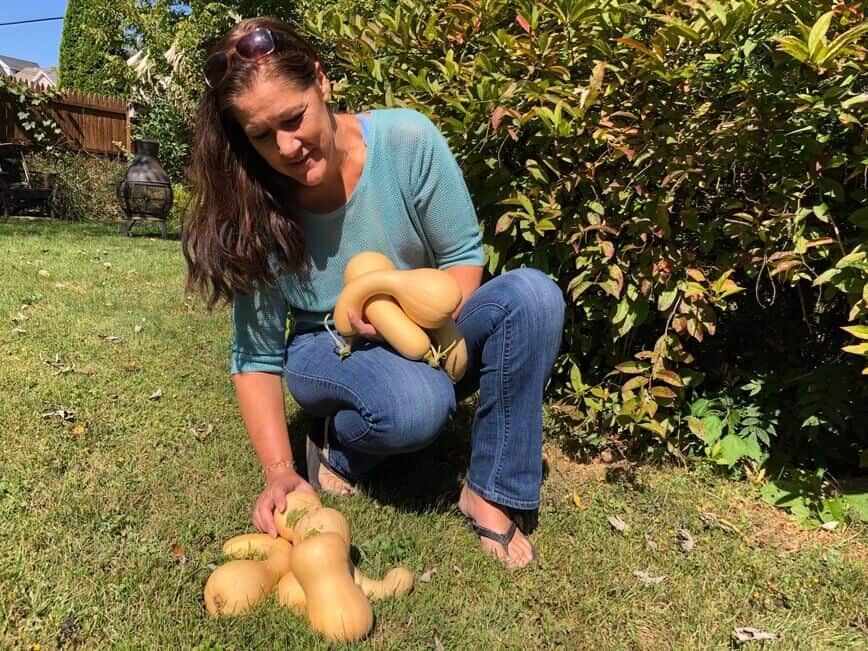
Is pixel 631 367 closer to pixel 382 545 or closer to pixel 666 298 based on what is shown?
pixel 666 298

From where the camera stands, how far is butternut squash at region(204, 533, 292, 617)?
1657mm

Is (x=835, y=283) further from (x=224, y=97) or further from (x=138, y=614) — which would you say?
(x=138, y=614)

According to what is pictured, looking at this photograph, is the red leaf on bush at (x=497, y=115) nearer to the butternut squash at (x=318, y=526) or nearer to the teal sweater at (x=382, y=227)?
the teal sweater at (x=382, y=227)

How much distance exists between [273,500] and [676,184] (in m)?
1.55

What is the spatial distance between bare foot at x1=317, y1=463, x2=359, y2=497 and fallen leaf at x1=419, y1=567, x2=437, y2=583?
20.2 inches

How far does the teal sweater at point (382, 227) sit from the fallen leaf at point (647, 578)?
3.47ft

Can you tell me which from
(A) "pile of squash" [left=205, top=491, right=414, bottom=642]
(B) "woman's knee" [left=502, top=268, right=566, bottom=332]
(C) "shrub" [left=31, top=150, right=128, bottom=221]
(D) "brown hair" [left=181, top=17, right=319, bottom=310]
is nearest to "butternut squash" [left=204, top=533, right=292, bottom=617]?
(A) "pile of squash" [left=205, top=491, right=414, bottom=642]

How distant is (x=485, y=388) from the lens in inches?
83.3

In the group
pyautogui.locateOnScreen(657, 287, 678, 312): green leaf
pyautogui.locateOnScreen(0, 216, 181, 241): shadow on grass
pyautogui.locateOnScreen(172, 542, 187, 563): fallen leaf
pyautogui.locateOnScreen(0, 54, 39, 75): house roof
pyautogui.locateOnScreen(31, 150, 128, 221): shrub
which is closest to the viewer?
pyautogui.locateOnScreen(172, 542, 187, 563): fallen leaf

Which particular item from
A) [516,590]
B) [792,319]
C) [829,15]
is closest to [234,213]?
[516,590]

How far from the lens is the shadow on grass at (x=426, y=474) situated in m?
2.37

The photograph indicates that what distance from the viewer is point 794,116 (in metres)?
2.04

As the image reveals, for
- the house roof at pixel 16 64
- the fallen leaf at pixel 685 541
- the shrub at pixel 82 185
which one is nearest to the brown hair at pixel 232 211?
the fallen leaf at pixel 685 541

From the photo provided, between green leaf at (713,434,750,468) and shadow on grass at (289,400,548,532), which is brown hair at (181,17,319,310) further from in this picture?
green leaf at (713,434,750,468)
